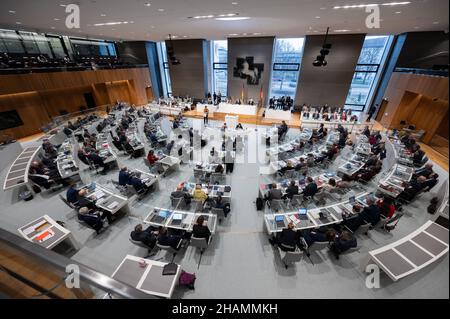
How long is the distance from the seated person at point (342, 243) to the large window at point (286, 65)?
17.0 metres

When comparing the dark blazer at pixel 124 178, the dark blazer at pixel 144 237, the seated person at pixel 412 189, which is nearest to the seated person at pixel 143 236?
the dark blazer at pixel 144 237

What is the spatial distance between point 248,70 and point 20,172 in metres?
18.4

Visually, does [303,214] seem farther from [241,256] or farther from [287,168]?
[287,168]

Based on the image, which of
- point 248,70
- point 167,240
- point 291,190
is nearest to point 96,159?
point 167,240

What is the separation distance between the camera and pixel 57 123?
43.2 ft

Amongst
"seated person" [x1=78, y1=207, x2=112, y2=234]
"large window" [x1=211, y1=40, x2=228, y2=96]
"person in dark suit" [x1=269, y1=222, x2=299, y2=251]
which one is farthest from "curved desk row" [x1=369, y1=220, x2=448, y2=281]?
"large window" [x1=211, y1=40, x2=228, y2=96]

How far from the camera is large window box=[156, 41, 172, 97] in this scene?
76.2 feet

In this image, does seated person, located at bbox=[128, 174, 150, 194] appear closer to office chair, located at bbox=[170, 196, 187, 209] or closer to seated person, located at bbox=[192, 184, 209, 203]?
office chair, located at bbox=[170, 196, 187, 209]

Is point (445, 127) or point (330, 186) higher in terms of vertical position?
point (445, 127)

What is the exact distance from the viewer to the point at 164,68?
24250 millimetres

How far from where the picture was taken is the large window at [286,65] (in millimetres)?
17875

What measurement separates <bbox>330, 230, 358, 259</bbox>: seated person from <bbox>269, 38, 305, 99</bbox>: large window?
17.0 metres
